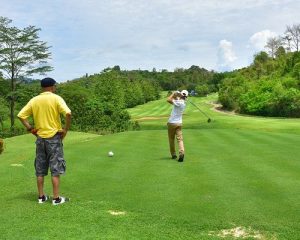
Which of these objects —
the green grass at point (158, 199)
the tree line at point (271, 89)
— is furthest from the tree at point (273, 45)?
the green grass at point (158, 199)

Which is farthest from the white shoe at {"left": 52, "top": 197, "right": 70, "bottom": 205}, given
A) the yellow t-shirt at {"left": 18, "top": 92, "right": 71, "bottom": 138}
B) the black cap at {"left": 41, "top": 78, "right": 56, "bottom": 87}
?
the black cap at {"left": 41, "top": 78, "right": 56, "bottom": 87}

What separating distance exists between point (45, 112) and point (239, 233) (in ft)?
14.6

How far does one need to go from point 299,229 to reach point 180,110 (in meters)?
7.50

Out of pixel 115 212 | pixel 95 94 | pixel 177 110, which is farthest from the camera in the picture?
pixel 95 94

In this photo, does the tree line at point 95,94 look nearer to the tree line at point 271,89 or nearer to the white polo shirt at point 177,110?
the tree line at point 271,89

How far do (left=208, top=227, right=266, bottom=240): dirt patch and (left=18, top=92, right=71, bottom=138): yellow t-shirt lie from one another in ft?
12.6

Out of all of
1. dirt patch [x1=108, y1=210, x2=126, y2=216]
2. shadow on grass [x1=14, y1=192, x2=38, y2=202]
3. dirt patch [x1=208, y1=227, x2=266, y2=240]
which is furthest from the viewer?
shadow on grass [x1=14, y1=192, x2=38, y2=202]

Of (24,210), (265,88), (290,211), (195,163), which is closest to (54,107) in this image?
(24,210)

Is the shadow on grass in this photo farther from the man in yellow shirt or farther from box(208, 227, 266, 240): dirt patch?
box(208, 227, 266, 240): dirt patch

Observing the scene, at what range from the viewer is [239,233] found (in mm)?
7215

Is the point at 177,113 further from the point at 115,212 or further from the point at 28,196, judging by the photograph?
the point at 115,212

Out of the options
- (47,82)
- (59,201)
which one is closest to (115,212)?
(59,201)

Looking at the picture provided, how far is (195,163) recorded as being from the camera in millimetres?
13805

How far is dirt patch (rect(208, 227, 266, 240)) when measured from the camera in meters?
7.08
